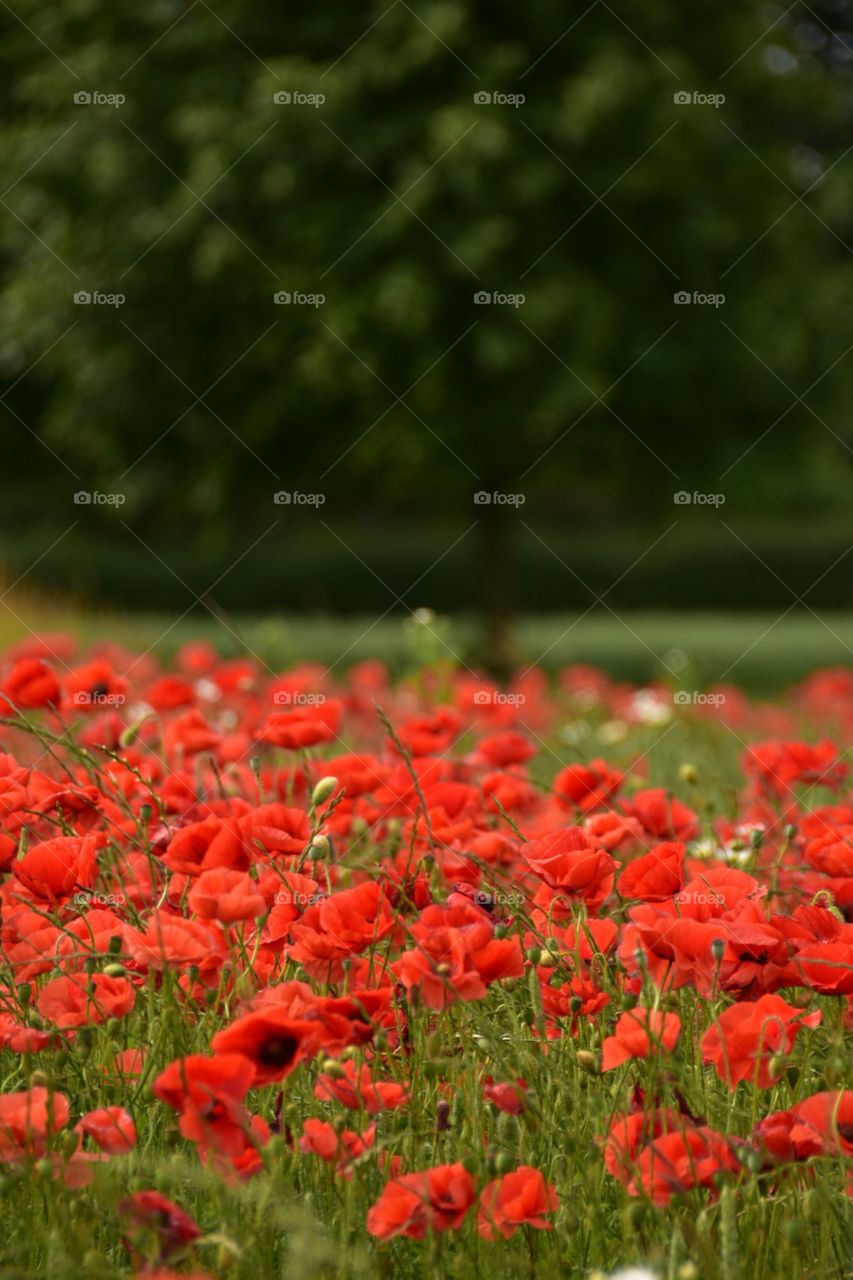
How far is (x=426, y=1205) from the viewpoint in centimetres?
139

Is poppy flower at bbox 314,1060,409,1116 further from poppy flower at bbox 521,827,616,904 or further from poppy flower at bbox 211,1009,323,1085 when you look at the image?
poppy flower at bbox 521,827,616,904

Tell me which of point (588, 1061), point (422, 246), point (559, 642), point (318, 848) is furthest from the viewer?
point (559, 642)

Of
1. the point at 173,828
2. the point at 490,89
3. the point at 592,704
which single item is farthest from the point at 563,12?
the point at 173,828

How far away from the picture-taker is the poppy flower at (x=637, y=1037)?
1539mm

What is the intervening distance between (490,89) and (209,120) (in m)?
1.84

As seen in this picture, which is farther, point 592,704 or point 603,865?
point 592,704

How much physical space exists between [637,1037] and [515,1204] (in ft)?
0.70

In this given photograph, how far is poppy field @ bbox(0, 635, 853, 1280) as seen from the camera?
145cm

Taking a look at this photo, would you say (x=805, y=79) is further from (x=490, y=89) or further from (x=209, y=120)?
(x=209, y=120)

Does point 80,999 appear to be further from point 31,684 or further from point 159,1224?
point 31,684

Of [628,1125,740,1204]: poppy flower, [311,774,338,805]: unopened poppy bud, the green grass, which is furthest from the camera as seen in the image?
the green grass

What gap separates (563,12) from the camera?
10680 millimetres


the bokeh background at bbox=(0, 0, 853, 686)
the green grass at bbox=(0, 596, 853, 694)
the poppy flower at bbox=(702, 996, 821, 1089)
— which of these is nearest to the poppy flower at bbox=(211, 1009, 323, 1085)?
the poppy flower at bbox=(702, 996, 821, 1089)

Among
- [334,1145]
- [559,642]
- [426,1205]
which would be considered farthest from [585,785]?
[559,642]
